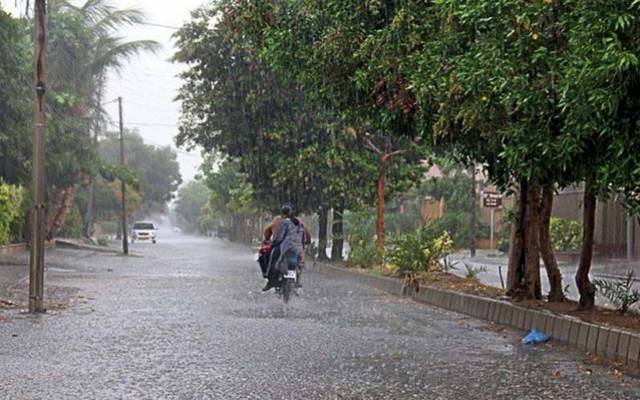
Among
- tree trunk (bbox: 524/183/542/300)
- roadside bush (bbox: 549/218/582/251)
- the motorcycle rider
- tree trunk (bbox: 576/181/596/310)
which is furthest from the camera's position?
roadside bush (bbox: 549/218/582/251)

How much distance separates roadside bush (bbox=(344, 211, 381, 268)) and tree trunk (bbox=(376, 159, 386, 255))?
0.39m

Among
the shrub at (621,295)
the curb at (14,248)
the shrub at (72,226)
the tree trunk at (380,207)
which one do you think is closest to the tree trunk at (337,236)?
the tree trunk at (380,207)

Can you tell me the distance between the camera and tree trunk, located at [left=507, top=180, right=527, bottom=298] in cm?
1464

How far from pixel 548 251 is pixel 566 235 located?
2214cm

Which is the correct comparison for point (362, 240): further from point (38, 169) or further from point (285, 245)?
point (38, 169)

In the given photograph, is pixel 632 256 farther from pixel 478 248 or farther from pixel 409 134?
pixel 478 248

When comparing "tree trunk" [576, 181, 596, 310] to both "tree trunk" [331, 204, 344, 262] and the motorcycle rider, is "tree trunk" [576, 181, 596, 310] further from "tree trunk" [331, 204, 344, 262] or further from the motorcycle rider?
"tree trunk" [331, 204, 344, 262]

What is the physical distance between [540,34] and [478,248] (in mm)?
44807

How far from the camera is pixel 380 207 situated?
27469 mm

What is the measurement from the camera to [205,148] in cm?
3409

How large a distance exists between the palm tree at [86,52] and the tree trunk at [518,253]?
83.6ft

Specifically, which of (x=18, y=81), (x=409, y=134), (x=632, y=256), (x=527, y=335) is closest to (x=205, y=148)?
→ (x=18, y=81)

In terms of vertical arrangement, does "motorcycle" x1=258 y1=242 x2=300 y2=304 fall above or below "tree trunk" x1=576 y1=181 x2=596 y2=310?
below

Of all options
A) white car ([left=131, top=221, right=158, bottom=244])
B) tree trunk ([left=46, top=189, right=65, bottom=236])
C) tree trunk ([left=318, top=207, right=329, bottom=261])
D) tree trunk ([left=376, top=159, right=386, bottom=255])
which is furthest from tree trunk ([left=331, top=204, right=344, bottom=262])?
white car ([left=131, top=221, right=158, bottom=244])
